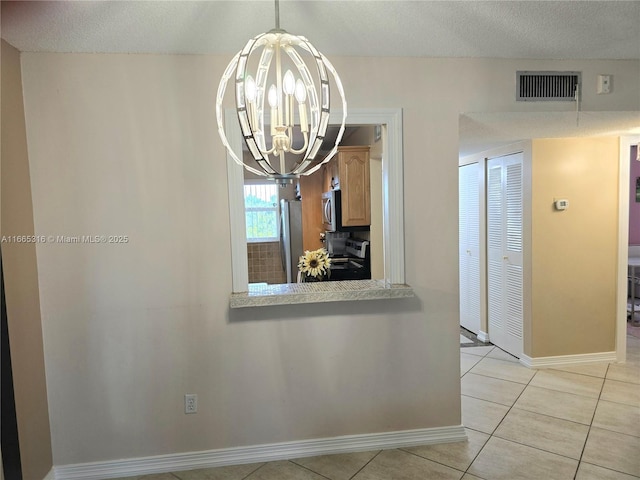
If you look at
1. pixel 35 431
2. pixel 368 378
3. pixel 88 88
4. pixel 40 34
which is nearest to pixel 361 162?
pixel 368 378

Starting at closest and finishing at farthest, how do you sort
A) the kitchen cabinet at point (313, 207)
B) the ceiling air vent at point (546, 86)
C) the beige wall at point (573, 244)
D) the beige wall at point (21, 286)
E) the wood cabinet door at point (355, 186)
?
the beige wall at point (21, 286) → the ceiling air vent at point (546, 86) → the beige wall at point (573, 244) → the wood cabinet door at point (355, 186) → the kitchen cabinet at point (313, 207)

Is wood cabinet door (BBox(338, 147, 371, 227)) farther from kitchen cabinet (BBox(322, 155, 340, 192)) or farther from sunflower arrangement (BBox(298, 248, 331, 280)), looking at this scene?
sunflower arrangement (BBox(298, 248, 331, 280))

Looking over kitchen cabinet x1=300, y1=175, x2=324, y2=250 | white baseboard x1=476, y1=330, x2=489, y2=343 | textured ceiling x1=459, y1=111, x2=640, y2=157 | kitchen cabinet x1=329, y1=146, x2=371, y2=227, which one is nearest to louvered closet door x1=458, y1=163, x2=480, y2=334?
white baseboard x1=476, y1=330, x2=489, y2=343

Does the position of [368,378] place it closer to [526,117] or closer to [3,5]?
[526,117]

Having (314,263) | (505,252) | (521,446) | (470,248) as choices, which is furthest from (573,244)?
(314,263)

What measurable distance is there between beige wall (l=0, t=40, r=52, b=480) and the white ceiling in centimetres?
36

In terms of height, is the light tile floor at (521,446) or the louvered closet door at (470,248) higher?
the louvered closet door at (470,248)

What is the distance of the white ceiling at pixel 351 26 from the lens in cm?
174

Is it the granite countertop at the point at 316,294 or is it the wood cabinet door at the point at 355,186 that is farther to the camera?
the wood cabinet door at the point at 355,186

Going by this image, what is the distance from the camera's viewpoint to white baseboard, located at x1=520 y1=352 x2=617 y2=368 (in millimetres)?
3584

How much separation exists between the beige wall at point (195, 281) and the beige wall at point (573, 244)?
1.03 m

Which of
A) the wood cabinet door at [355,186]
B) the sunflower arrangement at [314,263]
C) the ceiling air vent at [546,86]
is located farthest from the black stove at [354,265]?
the ceiling air vent at [546,86]

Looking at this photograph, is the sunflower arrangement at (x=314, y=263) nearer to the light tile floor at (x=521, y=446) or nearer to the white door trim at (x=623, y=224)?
the light tile floor at (x=521, y=446)

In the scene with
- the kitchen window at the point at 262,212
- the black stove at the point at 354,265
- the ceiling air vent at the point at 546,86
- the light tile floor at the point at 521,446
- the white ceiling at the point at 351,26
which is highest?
the white ceiling at the point at 351,26
